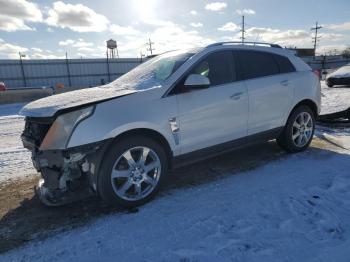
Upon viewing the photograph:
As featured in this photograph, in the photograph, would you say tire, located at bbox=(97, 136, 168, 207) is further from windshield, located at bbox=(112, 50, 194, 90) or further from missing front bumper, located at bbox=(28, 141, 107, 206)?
windshield, located at bbox=(112, 50, 194, 90)

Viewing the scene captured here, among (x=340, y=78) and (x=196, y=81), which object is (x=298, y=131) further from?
(x=340, y=78)

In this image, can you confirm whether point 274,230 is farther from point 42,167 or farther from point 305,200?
point 42,167

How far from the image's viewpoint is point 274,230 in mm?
2869

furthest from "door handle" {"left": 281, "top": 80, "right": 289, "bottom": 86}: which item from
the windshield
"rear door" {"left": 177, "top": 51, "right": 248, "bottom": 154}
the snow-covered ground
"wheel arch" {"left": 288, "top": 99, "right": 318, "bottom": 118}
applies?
Answer: the snow-covered ground

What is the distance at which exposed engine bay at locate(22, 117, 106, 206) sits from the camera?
10.3ft

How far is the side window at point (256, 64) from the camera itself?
175 inches

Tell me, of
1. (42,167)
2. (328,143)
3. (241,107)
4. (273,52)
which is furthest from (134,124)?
(328,143)

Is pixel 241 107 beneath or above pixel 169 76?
beneath

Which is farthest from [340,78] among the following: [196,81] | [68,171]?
[68,171]

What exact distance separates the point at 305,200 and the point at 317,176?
86cm

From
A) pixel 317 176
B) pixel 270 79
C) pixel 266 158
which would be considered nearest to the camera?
pixel 317 176

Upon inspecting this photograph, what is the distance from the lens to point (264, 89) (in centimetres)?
452

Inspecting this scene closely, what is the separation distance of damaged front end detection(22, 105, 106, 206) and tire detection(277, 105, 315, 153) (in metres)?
3.19

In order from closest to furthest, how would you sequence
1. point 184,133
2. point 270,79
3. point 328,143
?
point 184,133 → point 270,79 → point 328,143
